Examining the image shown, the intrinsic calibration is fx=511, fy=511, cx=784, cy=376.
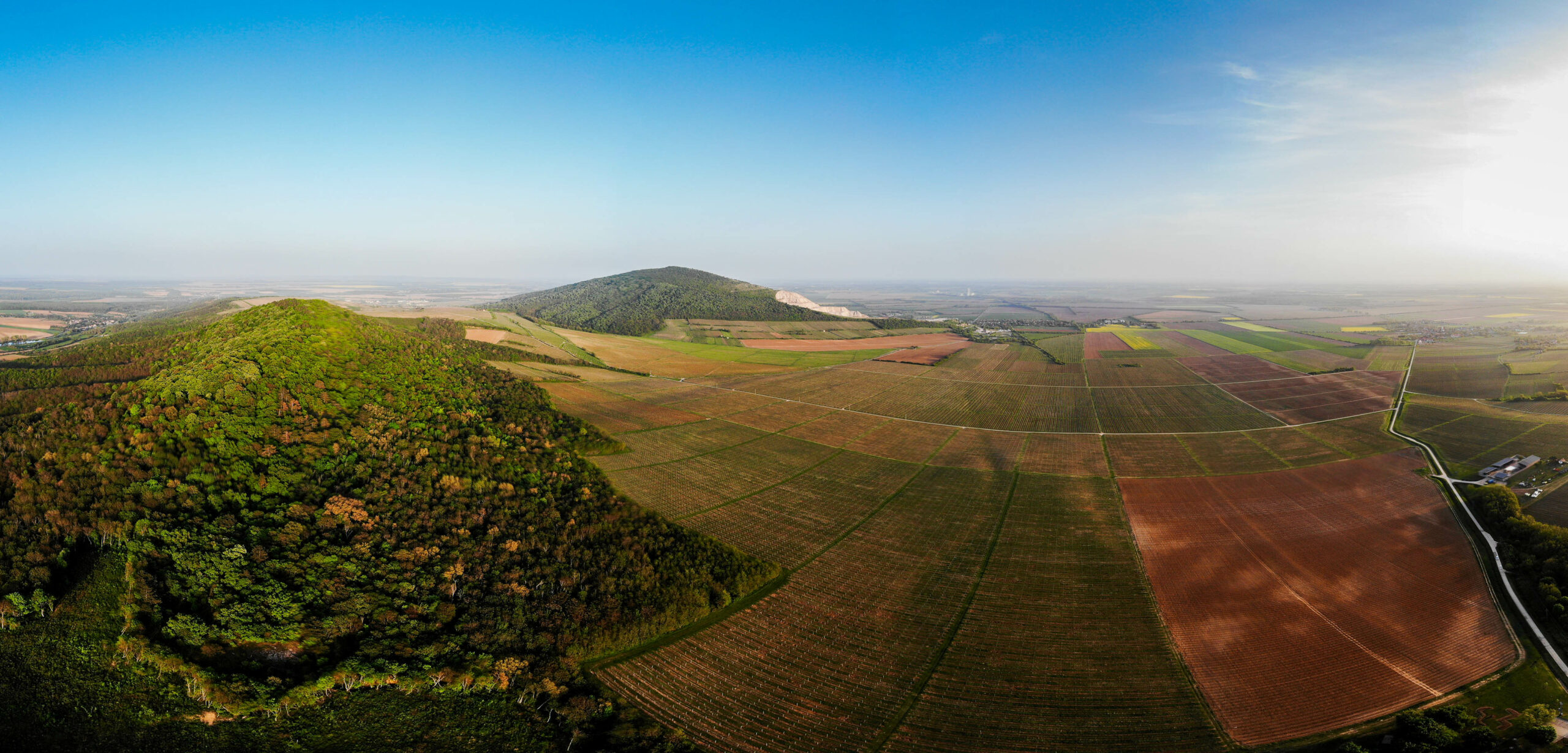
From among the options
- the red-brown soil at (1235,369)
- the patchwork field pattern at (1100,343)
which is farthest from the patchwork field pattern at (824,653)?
the patchwork field pattern at (1100,343)

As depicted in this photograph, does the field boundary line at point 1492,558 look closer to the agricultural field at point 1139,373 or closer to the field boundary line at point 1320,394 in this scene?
the field boundary line at point 1320,394

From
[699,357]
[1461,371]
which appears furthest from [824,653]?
[1461,371]

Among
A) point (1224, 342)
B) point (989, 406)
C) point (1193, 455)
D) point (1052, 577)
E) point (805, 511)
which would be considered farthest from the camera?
point (1224, 342)

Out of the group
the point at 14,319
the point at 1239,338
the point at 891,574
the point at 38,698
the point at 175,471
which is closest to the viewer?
the point at 38,698

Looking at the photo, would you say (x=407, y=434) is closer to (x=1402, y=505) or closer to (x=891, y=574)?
(x=891, y=574)

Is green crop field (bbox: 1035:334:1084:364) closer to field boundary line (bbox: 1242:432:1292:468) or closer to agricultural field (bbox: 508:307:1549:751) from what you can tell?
agricultural field (bbox: 508:307:1549:751)

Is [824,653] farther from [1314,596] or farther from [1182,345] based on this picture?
[1182,345]

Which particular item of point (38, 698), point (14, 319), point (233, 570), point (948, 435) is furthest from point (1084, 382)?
point (14, 319)
